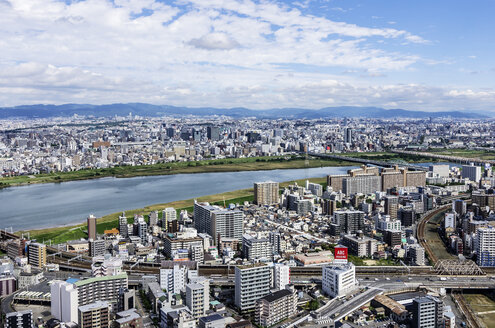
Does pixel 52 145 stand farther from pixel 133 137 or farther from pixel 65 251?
pixel 65 251

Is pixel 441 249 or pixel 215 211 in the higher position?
pixel 215 211

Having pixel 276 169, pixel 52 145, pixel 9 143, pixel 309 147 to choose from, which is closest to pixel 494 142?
pixel 309 147

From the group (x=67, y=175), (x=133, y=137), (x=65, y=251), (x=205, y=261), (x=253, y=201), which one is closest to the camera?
(x=205, y=261)

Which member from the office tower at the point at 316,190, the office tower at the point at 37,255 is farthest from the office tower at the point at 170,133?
the office tower at the point at 37,255

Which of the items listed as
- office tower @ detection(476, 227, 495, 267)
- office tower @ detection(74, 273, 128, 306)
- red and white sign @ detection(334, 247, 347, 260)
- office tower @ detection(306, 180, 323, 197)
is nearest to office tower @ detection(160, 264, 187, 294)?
office tower @ detection(74, 273, 128, 306)

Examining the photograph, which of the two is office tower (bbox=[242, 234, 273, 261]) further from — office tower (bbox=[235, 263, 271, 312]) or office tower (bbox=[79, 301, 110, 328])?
office tower (bbox=[79, 301, 110, 328])

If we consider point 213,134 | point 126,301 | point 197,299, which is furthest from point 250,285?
point 213,134

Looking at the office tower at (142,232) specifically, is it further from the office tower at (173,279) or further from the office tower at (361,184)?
the office tower at (361,184)
